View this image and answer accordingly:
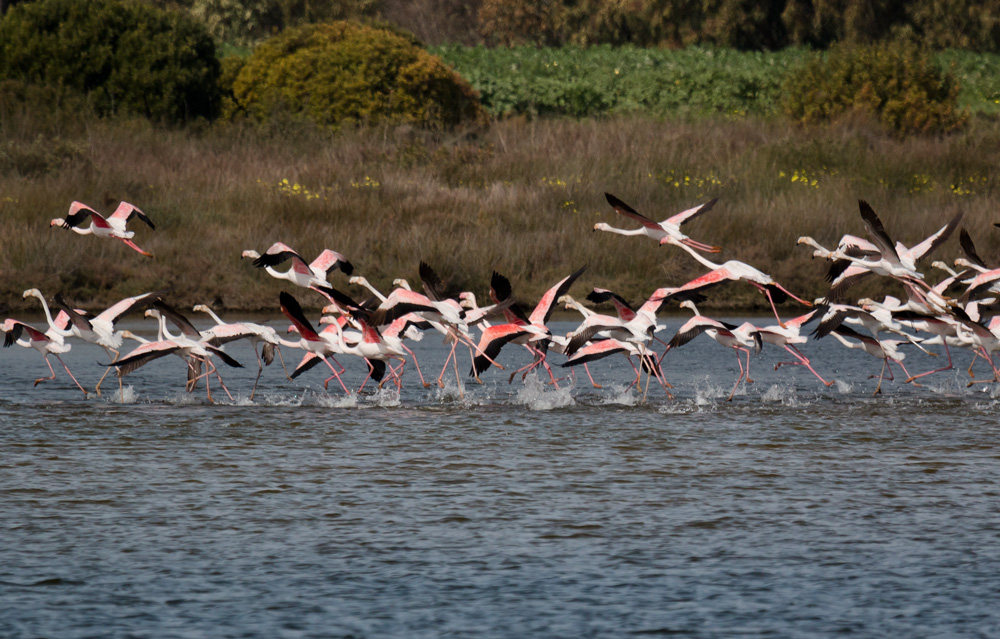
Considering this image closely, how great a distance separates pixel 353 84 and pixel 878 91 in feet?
31.1

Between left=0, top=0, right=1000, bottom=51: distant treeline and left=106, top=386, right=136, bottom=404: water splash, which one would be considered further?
left=0, top=0, right=1000, bottom=51: distant treeline

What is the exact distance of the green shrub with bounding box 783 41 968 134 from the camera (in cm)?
2577

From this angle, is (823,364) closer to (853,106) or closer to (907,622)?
(907,622)

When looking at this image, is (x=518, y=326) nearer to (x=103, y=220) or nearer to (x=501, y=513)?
(x=103, y=220)

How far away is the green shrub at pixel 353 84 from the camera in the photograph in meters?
25.2

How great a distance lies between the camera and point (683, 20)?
44.0m

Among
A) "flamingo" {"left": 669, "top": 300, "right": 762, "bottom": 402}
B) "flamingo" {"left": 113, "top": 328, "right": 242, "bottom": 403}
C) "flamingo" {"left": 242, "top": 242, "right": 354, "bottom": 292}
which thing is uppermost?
"flamingo" {"left": 242, "top": 242, "right": 354, "bottom": 292}

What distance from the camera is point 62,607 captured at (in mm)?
5770

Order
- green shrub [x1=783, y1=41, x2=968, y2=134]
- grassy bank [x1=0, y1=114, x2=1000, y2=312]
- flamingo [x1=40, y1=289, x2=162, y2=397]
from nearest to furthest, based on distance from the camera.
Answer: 1. flamingo [x1=40, y1=289, x2=162, y2=397]
2. grassy bank [x1=0, y1=114, x2=1000, y2=312]
3. green shrub [x1=783, y1=41, x2=968, y2=134]

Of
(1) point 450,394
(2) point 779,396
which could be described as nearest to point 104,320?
(1) point 450,394

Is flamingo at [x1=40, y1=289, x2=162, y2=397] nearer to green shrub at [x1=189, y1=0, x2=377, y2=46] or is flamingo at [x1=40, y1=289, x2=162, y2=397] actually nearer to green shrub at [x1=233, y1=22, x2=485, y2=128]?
green shrub at [x1=233, y1=22, x2=485, y2=128]

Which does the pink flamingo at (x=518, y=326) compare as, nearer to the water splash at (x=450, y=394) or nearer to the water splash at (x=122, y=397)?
the water splash at (x=450, y=394)

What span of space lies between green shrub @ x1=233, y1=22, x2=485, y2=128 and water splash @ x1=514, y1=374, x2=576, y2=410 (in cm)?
1359

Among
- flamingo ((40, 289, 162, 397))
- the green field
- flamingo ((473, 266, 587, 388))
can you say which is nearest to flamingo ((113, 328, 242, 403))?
flamingo ((40, 289, 162, 397))
